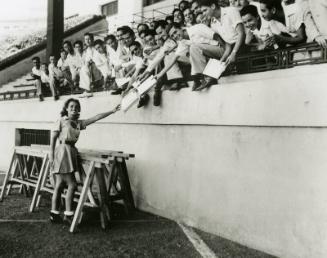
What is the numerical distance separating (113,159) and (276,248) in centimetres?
257

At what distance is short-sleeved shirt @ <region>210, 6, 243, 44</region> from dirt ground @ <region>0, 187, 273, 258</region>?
2.63 meters

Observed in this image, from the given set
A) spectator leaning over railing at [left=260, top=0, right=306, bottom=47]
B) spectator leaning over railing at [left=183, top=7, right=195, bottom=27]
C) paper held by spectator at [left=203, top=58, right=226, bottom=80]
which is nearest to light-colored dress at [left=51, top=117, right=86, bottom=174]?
paper held by spectator at [left=203, top=58, right=226, bottom=80]

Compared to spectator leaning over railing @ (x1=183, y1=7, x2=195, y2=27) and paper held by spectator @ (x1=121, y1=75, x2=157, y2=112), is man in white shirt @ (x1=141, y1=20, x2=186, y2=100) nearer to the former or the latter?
paper held by spectator @ (x1=121, y1=75, x2=157, y2=112)

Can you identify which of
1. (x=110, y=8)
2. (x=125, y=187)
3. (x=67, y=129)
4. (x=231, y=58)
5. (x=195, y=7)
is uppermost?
(x=110, y=8)

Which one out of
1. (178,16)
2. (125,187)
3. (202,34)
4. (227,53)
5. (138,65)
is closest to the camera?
(227,53)

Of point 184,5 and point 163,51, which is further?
point 184,5

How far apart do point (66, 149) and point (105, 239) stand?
152cm

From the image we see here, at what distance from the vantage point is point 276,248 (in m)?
4.45

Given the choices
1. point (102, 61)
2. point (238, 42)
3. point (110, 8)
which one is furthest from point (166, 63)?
point (110, 8)

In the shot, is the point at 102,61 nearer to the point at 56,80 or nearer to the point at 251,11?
the point at 56,80

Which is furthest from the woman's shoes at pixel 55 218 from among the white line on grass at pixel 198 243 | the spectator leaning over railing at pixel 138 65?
the spectator leaning over railing at pixel 138 65

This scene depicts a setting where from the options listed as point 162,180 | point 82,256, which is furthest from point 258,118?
point 82,256

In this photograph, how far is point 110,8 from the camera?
1938 cm

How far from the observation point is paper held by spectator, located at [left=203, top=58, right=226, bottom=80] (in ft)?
16.4
